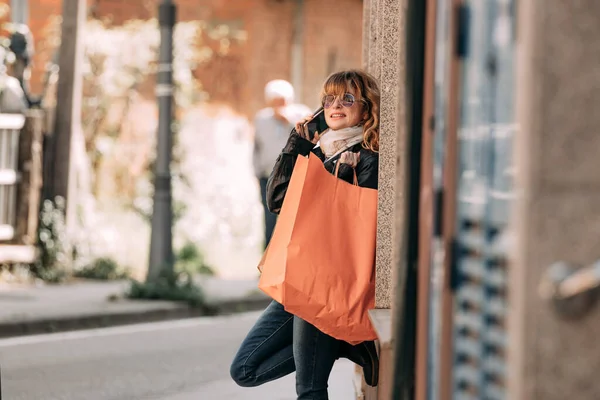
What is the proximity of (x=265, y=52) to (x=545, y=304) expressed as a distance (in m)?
18.8

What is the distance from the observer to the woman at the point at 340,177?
5258mm

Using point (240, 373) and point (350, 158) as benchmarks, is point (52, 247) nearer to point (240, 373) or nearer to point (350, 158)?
point (240, 373)

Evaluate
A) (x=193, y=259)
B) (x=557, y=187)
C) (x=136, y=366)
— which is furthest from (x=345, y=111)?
(x=193, y=259)

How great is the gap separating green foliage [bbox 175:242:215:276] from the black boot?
10.1m

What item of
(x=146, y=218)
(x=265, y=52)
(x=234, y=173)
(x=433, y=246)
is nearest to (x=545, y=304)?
(x=433, y=246)

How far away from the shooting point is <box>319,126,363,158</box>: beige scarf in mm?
5410

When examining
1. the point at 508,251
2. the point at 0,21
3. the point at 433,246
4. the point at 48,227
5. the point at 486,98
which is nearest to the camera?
the point at 508,251

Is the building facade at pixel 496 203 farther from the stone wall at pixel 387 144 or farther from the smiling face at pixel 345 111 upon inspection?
the smiling face at pixel 345 111

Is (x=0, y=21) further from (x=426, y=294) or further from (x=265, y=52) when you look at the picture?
(x=426, y=294)

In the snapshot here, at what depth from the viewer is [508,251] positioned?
114 inches

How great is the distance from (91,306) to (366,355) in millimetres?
6562

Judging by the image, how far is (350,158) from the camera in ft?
17.5

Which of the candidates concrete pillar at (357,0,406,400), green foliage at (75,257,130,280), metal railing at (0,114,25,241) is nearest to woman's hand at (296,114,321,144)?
concrete pillar at (357,0,406,400)

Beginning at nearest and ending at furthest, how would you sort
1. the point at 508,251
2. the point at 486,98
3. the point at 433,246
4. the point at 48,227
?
1. the point at 508,251
2. the point at 486,98
3. the point at 433,246
4. the point at 48,227
